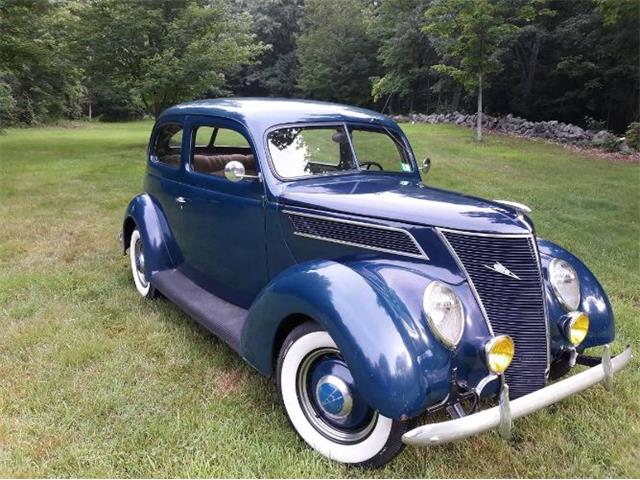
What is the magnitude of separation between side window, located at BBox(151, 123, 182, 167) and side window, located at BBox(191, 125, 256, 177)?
0.17 meters

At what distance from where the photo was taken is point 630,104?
2375 cm

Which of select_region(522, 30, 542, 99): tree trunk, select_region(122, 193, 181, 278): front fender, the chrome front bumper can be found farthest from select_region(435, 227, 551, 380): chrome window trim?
select_region(522, 30, 542, 99): tree trunk

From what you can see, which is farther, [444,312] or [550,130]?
[550,130]

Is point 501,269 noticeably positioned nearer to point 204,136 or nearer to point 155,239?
point 204,136

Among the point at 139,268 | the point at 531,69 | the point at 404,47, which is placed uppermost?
the point at 404,47

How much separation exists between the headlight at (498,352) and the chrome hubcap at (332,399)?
581 mm

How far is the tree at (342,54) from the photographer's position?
37.4 metres

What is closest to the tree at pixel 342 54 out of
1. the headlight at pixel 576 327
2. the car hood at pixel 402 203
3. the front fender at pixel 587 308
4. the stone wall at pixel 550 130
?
the stone wall at pixel 550 130

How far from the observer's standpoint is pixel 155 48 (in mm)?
15508

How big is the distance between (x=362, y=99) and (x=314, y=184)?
36116mm

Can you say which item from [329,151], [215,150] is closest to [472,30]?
[215,150]

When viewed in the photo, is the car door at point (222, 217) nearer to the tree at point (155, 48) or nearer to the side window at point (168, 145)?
the side window at point (168, 145)

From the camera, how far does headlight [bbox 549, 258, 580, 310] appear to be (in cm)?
291

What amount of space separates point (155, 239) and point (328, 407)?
2479mm
